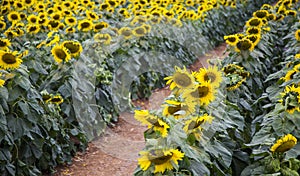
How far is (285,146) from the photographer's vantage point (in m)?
2.88

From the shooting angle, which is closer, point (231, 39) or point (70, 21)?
point (231, 39)

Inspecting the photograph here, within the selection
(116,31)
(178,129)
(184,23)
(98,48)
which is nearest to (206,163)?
(178,129)

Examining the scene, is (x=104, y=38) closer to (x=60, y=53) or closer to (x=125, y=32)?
(x=125, y=32)

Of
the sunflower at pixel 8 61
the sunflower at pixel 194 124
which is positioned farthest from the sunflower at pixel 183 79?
the sunflower at pixel 8 61

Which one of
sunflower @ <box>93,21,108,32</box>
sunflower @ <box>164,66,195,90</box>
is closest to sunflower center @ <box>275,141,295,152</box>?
sunflower @ <box>164,66,195,90</box>

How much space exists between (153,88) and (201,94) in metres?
4.59

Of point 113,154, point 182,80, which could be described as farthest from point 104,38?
point 182,80

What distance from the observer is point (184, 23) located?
8984 mm

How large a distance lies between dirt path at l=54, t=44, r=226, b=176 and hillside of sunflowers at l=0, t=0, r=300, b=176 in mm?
121

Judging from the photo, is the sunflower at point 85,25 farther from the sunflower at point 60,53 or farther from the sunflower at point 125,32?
the sunflower at point 60,53

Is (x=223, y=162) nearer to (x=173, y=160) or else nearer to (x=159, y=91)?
(x=173, y=160)

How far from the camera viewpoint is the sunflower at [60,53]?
484 cm

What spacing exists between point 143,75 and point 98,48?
1.28 meters

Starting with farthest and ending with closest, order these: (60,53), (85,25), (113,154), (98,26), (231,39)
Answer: (98,26) → (85,25) → (113,154) → (231,39) → (60,53)
